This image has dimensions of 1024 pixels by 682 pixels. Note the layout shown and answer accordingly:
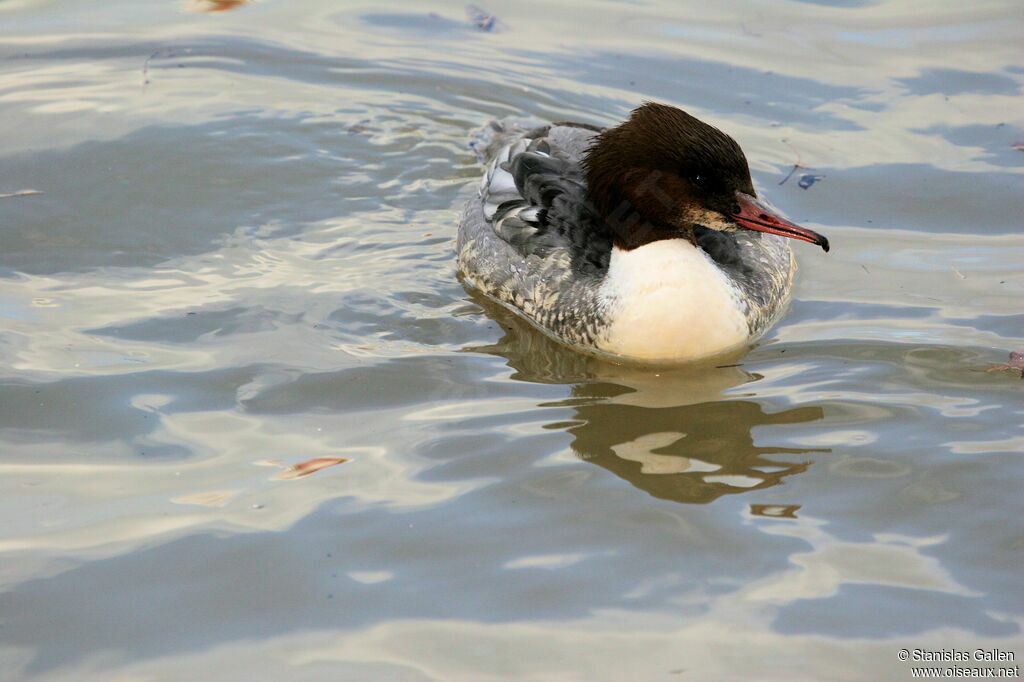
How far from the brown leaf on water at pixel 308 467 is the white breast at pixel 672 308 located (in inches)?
77.8

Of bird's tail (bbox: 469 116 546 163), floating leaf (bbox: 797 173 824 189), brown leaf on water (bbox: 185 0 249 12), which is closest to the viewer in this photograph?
floating leaf (bbox: 797 173 824 189)

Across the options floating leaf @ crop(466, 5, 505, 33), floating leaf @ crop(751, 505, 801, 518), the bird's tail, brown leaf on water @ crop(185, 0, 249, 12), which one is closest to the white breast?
floating leaf @ crop(751, 505, 801, 518)

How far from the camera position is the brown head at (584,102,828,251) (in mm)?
7371

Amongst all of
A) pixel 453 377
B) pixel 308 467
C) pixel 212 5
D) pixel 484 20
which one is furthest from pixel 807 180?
pixel 212 5

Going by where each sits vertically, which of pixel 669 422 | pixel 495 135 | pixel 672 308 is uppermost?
pixel 495 135

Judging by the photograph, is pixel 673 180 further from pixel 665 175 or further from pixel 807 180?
pixel 807 180

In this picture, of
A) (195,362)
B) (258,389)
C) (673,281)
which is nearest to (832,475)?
(673,281)

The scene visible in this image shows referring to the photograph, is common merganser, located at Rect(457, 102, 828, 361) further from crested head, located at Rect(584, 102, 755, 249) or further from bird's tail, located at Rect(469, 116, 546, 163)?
bird's tail, located at Rect(469, 116, 546, 163)

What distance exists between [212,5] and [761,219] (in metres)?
7.08

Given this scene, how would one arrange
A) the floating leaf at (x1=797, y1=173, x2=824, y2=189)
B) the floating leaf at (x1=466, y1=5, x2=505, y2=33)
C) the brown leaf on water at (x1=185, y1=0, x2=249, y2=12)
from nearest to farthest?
the floating leaf at (x1=797, y1=173, x2=824, y2=189)
the floating leaf at (x1=466, y1=5, x2=505, y2=33)
the brown leaf on water at (x1=185, y1=0, x2=249, y2=12)

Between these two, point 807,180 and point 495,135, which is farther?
point 495,135

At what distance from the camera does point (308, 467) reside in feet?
21.4

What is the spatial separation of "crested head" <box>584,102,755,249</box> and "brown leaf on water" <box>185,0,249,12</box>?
591 centimetres

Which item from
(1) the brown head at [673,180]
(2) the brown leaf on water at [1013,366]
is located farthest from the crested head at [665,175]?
(2) the brown leaf on water at [1013,366]
